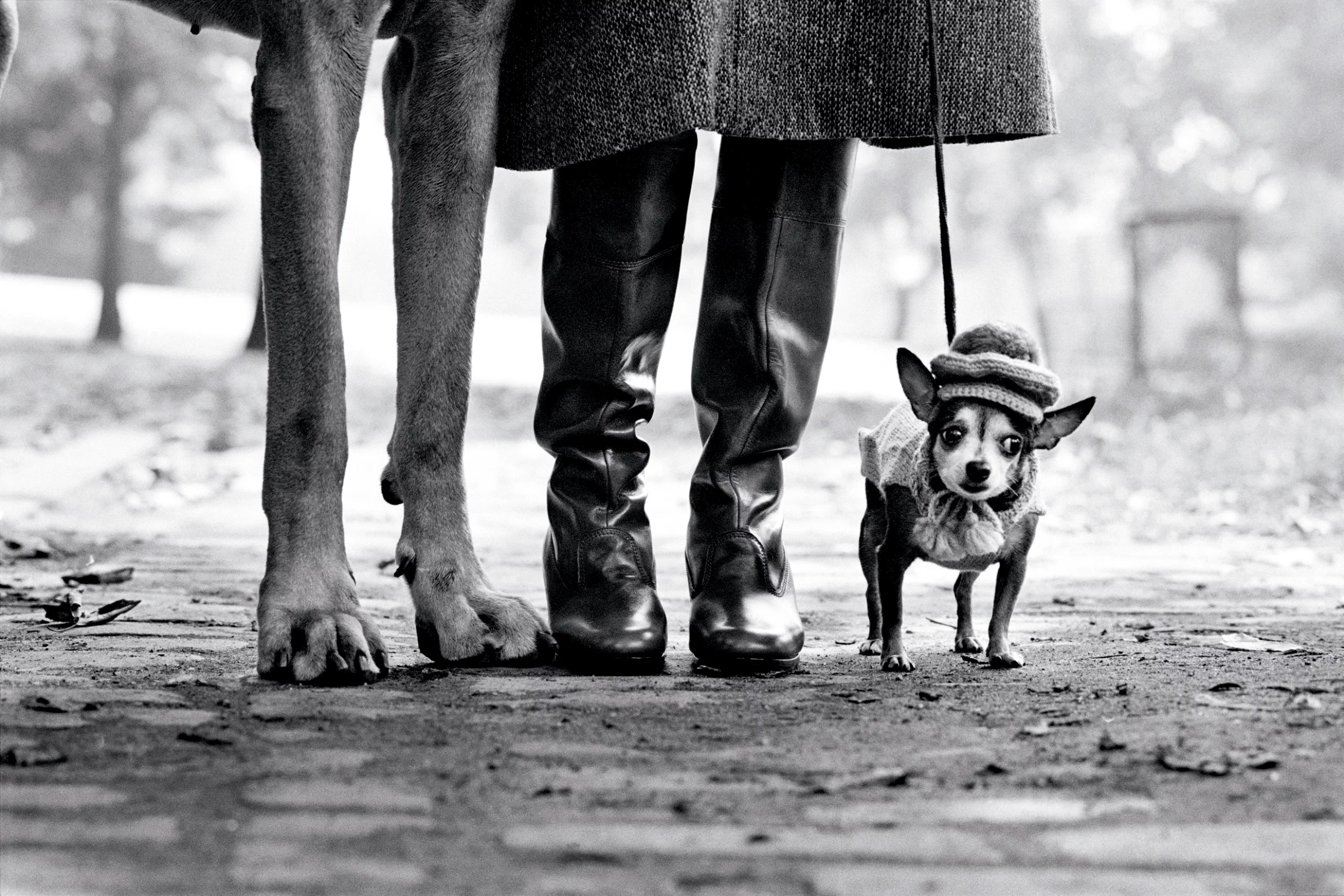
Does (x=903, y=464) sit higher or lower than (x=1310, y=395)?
lower

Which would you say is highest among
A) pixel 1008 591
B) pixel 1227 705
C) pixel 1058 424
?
pixel 1058 424

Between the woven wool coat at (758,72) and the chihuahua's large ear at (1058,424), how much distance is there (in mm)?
651

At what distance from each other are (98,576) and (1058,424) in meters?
2.21

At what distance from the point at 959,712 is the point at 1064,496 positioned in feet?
13.4

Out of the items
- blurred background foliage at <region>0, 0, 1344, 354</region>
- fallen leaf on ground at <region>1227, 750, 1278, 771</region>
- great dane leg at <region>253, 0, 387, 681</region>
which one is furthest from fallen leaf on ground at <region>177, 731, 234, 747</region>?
blurred background foliage at <region>0, 0, 1344, 354</region>

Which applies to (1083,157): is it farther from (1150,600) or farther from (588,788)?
(588,788)

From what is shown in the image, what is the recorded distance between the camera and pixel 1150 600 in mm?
3543

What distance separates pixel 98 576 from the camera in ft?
11.6

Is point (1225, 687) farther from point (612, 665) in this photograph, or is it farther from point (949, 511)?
point (612, 665)

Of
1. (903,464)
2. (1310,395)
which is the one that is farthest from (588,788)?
(1310,395)

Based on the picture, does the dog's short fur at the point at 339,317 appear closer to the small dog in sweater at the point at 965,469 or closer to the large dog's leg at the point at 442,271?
the large dog's leg at the point at 442,271

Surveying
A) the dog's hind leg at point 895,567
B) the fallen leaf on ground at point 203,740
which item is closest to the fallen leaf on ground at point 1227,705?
the dog's hind leg at point 895,567

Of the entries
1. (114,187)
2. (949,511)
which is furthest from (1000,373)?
(114,187)

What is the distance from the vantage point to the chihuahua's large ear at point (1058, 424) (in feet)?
7.96
